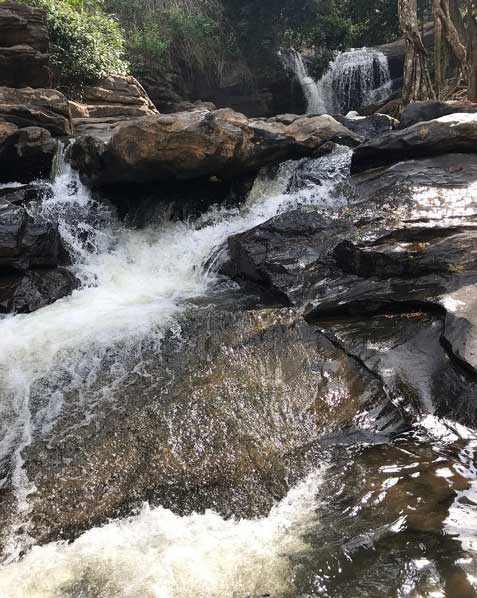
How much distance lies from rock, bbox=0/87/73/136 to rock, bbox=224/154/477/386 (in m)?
4.91

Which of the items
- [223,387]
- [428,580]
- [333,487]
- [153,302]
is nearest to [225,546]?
[333,487]

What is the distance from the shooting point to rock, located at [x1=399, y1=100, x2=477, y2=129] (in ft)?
27.4

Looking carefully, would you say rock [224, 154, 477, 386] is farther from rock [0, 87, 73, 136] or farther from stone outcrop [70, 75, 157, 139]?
stone outcrop [70, 75, 157, 139]

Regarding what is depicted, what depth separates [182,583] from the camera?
2234 mm

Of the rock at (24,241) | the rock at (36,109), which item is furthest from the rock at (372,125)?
the rock at (24,241)

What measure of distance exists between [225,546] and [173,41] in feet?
54.7

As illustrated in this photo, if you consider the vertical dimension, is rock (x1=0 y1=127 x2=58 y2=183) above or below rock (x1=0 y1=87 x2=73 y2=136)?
below

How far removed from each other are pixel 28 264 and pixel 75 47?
8.01 meters

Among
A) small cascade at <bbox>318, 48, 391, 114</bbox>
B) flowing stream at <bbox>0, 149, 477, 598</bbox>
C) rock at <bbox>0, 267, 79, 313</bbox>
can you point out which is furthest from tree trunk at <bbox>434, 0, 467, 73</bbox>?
flowing stream at <bbox>0, 149, 477, 598</bbox>

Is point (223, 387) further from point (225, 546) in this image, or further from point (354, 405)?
point (225, 546)

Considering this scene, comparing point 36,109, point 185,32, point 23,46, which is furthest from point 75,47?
point 185,32

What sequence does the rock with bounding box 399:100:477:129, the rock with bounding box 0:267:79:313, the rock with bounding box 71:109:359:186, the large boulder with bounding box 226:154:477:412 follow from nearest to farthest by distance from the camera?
the large boulder with bounding box 226:154:477:412 < the rock with bounding box 0:267:79:313 < the rock with bounding box 71:109:359:186 < the rock with bounding box 399:100:477:129

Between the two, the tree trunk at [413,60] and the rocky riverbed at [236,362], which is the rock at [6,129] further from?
the tree trunk at [413,60]

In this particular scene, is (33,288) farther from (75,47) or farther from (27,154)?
(75,47)
